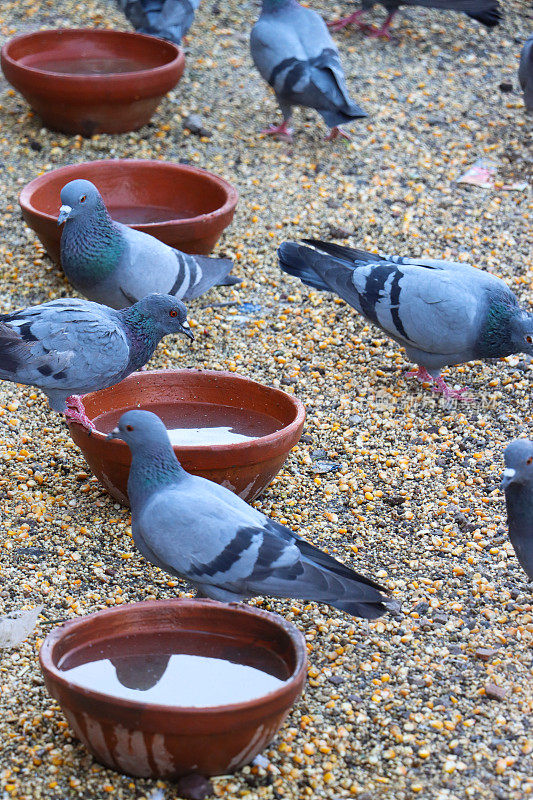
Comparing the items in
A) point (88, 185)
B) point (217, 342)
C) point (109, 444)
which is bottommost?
point (217, 342)

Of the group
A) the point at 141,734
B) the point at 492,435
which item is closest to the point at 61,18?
the point at 492,435

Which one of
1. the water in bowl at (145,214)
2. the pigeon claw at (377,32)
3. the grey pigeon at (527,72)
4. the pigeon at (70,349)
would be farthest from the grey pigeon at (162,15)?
the pigeon at (70,349)

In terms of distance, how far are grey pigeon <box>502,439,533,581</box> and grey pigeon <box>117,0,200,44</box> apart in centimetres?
589

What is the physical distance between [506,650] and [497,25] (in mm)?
7198

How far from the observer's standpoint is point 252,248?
6.12 metres

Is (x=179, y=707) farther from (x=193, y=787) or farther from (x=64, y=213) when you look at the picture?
(x=64, y=213)

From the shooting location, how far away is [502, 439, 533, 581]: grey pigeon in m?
3.09

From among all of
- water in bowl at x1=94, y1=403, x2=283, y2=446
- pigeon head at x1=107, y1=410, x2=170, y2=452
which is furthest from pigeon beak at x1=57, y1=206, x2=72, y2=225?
pigeon head at x1=107, y1=410, x2=170, y2=452

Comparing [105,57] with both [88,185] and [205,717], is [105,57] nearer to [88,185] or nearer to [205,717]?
[88,185]

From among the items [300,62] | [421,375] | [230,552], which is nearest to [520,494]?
[230,552]

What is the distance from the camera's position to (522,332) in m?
4.64

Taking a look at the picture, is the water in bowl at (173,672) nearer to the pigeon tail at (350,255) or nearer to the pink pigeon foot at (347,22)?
the pigeon tail at (350,255)

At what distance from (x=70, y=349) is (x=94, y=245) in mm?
1018

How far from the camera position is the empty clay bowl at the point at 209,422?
3674mm
